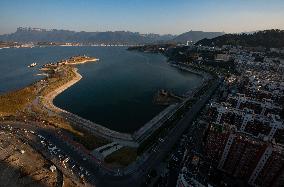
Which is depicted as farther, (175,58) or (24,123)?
(175,58)

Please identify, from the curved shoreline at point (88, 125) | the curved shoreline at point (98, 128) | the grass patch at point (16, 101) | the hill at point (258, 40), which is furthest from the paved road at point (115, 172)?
the hill at point (258, 40)

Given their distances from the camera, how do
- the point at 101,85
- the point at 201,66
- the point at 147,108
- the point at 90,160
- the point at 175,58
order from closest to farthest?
the point at 90,160 < the point at 147,108 < the point at 101,85 < the point at 201,66 < the point at 175,58

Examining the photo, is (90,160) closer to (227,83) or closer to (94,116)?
(94,116)

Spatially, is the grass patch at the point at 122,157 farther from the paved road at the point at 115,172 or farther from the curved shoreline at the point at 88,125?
the curved shoreline at the point at 88,125

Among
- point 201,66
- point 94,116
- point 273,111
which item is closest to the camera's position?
point 273,111

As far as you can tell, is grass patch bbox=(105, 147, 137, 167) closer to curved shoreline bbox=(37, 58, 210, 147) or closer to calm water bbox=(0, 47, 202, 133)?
curved shoreline bbox=(37, 58, 210, 147)

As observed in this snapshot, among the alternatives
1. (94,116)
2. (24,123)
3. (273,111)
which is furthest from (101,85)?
(273,111)
